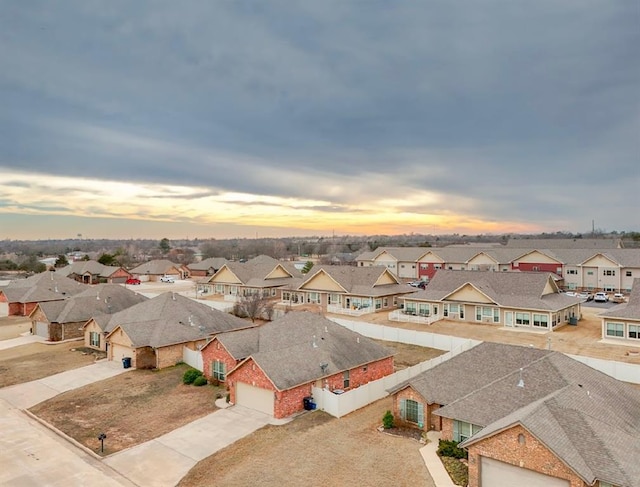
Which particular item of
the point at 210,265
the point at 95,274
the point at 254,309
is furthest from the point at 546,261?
the point at 95,274

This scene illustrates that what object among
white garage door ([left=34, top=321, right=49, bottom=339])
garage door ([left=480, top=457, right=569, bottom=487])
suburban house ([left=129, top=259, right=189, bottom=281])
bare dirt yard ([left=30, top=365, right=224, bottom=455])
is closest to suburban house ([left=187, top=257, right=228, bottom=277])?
suburban house ([left=129, top=259, right=189, bottom=281])

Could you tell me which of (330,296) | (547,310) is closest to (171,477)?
(547,310)

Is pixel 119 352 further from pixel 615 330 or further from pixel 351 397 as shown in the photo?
pixel 615 330

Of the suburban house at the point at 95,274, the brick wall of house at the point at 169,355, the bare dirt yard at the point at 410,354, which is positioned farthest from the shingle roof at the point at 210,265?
the bare dirt yard at the point at 410,354

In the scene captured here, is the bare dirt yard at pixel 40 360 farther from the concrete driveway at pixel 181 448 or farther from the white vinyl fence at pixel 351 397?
the white vinyl fence at pixel 351 397

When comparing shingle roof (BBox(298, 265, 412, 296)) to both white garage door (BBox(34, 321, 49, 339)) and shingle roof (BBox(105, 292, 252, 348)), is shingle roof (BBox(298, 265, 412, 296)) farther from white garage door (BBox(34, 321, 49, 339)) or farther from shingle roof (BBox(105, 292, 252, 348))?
white garage door (BBox(34, 321, 49, 339))
